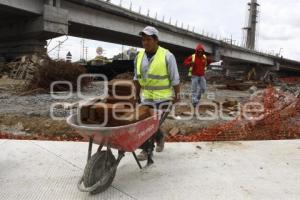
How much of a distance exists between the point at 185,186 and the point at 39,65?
12418 millimetres

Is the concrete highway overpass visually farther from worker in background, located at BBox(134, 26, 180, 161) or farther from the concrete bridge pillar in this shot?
worker in background, located at BBox(134, 26, 180, 161)

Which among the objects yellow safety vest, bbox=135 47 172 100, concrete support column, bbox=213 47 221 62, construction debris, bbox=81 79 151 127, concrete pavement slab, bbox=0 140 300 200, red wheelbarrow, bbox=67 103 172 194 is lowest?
concrete pavement slab, bbox=0 140 300 200

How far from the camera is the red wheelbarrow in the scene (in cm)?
361

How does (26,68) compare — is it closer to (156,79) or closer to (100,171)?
(156,79)

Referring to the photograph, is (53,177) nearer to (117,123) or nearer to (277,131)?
(117,123)

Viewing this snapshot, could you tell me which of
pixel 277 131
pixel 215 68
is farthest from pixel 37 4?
pixel 215 68

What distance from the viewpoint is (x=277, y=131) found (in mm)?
7465

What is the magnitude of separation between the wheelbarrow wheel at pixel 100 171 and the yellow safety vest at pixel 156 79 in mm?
1251

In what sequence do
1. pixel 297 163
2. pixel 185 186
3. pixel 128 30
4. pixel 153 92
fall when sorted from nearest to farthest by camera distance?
pixel 185 186
pixel 153 92
pixel 297 163
pixel 128 30

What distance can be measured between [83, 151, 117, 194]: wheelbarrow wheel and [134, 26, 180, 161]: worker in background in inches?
39.6

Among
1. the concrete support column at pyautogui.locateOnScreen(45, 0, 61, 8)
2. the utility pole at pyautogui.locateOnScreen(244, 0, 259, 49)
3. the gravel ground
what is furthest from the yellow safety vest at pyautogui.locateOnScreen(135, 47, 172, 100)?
the utility pole at pyautogui.locateOnScreen(244, 0, 259, 49)

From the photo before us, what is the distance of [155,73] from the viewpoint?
15.9ft

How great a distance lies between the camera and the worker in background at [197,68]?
Result: 11172 millimetres

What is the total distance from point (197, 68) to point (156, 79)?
651 cm
